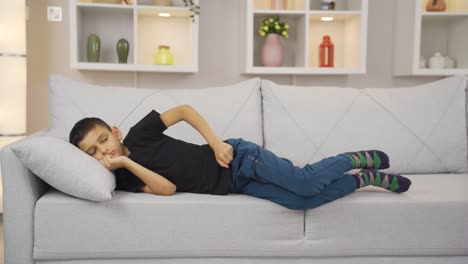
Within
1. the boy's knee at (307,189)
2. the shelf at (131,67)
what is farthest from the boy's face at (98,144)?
the shelf at (131,67)

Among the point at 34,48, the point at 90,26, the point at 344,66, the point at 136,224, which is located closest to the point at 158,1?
the point at 90,26

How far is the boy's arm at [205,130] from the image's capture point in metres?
2.01

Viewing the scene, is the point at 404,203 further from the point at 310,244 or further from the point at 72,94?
the point at 72,94

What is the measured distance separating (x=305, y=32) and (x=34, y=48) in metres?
1.68

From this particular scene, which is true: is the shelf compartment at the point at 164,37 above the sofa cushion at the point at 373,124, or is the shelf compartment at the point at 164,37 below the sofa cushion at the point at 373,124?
above

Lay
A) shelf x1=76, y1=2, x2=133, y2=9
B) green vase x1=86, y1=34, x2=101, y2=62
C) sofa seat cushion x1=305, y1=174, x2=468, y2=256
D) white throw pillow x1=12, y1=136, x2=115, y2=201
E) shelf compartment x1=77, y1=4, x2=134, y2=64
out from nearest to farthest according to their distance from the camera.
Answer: white throw pillow x1=12, y1=136, x2=115, y2=201 < sofa seat cushion x1=305, y1=174, x2=468, y2=256 < shelf x1=76, y1=2, x2=133, y2=9 < green vase x1=86, y1=34, x2=101, y2=62 < shelf compartment x1=77, y1=4, x2=134, y2=64

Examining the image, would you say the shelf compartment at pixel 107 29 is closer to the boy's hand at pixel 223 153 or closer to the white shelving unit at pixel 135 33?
the white shelving unit at pixel 135 33

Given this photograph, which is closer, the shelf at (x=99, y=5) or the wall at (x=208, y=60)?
the shelf at (x=99, y=5)

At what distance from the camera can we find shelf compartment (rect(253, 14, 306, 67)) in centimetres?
333

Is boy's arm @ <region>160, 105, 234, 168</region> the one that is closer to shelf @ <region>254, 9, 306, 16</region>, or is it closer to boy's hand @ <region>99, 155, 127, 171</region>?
boy's hand @ <region>99, 155, 127, 171</region>

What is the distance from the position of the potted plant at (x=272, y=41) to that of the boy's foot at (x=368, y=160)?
1.31m

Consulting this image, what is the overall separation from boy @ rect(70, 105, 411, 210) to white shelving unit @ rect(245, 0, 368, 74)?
1.20 metres

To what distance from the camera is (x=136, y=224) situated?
184 cm

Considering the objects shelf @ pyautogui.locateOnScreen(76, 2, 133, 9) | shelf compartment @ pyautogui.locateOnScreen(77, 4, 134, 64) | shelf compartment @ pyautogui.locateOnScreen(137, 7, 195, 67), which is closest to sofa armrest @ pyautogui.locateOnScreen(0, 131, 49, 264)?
shelf @ pyautogui.locateOnScreen(76, 2, 133, 9)
